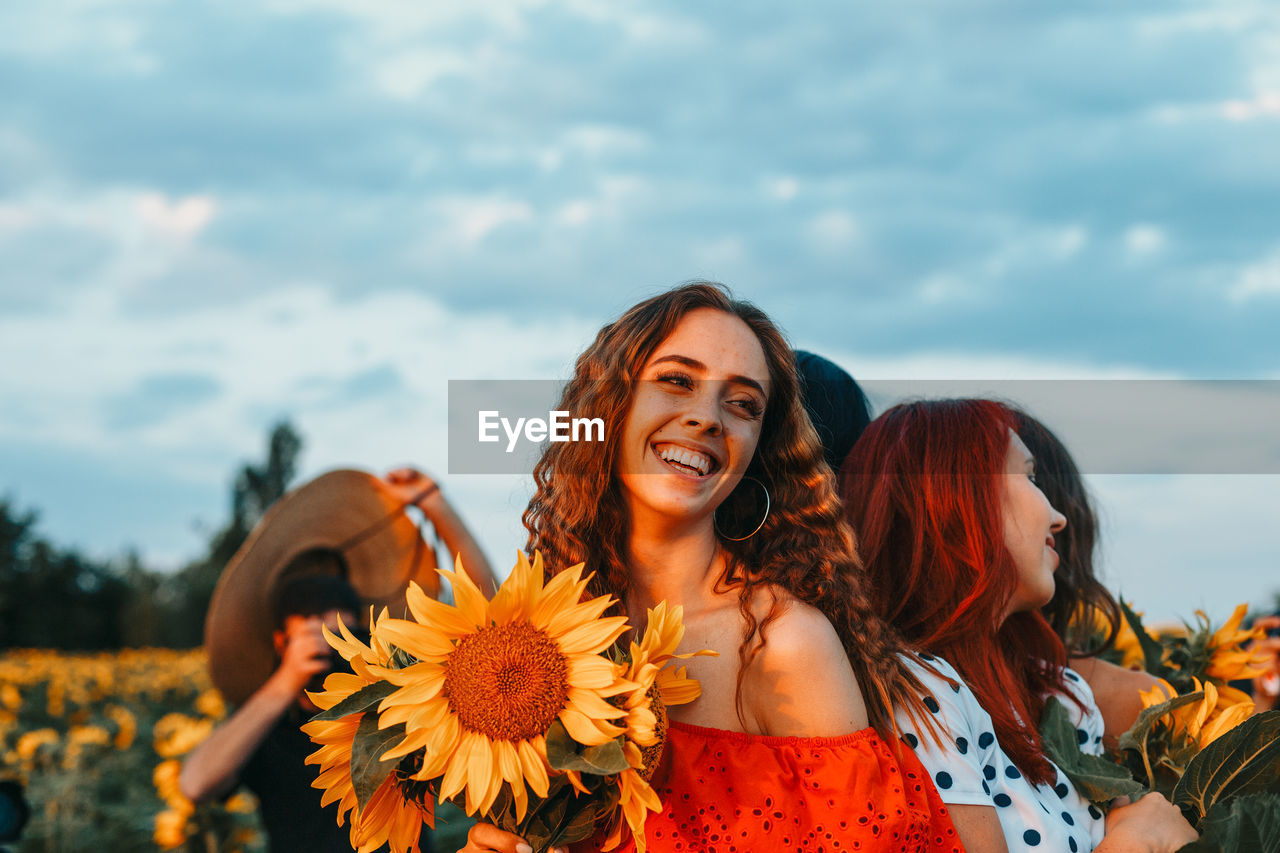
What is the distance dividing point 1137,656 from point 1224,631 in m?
0.45

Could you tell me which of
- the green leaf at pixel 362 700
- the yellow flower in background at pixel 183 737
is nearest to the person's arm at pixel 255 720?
the yellow flower in background at pixel 183 737

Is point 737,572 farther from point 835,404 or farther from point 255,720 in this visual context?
point 255,720

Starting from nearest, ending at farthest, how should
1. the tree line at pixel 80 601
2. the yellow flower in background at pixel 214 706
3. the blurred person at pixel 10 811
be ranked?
the blurred person at pixel 10 811 → the yellow flower in background at pixel 214 706 → the tree line at pixel 80 601

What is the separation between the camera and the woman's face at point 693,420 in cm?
217

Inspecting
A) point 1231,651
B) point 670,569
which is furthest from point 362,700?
point 1231,651

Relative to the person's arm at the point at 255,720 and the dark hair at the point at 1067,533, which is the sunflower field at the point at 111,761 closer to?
the person's arm at the point at 255,720

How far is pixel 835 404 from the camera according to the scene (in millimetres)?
3273

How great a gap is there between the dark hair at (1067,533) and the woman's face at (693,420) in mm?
1190

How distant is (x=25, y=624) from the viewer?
107 feet

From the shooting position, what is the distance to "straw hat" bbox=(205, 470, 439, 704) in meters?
4.40

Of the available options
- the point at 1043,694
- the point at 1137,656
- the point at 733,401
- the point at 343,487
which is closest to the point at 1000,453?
the point at 1043,694

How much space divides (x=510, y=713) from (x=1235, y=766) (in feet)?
5.15

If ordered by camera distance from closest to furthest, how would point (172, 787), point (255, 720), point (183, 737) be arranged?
1. point (255, 720)
2. point (172, 787)
3. point (183, 737)

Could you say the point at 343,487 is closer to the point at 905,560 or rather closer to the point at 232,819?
the point at 232,819
